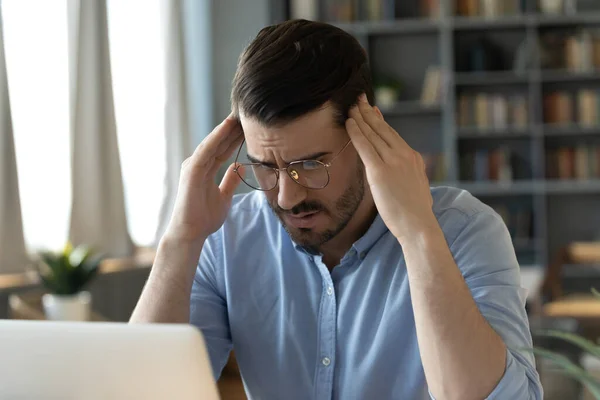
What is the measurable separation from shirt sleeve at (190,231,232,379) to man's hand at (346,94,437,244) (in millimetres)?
407

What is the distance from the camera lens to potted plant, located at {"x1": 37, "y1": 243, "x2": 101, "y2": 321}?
3.56 meters

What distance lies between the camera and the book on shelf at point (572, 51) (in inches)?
248

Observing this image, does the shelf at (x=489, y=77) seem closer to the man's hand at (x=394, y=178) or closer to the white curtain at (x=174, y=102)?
Result: the white curtain at (x=174, y=102)

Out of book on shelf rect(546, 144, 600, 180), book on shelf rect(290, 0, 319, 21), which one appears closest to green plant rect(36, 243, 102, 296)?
book on shelf rect(290, 0, 319, 21)

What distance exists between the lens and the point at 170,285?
5.56ft

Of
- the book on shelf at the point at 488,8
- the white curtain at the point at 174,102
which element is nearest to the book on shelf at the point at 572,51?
the book on shelf at the point at 488,8

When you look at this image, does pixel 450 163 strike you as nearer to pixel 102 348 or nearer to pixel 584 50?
pixel 584 50

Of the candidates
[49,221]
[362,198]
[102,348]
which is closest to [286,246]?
[362,198]

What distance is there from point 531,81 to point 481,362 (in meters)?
5.23

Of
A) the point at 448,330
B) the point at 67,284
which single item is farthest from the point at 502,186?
the point at 448,330

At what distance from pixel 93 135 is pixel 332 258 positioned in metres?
3.25

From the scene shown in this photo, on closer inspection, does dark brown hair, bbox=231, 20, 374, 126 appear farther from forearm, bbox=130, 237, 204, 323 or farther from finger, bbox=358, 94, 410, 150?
Answer: forearm, bbox=130, 237, 204, 323

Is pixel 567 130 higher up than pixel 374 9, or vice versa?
pixel 374 9

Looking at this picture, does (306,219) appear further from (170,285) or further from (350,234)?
(170,285)
